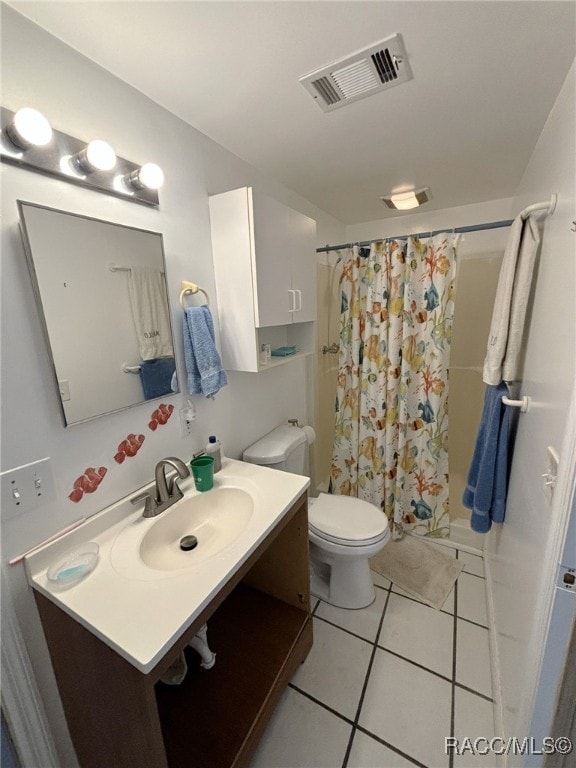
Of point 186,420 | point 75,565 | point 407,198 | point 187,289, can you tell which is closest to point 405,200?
point 407,198

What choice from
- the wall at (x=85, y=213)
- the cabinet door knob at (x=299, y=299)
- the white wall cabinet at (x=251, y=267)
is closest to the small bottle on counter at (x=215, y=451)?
the wall at (x=85, y=213)

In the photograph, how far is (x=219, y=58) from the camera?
0.90m

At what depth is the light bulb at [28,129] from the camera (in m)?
0.71

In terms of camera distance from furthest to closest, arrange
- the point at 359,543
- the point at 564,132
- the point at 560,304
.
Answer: the point at 359,543
the point at 564,132
the point at 560,304

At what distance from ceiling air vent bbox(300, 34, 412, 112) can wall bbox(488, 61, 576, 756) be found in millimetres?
517

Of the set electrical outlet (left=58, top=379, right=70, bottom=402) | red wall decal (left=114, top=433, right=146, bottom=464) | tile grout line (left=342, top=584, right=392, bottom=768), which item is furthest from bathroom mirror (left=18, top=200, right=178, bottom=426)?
tile grout line (left=342, top=584, right=392, bottom=768)

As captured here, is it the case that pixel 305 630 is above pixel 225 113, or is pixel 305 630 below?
below

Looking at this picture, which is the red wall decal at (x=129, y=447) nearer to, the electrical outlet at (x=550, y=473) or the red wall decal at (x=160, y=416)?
the red wall decal at (x=160, y=416)

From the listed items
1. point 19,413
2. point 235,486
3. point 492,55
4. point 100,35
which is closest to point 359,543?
point 235,486

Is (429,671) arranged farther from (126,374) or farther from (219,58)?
(219,58)

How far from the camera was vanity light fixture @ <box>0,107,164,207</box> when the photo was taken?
718 millimetres

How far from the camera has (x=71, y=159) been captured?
0.84 metres

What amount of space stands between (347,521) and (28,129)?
1.82m

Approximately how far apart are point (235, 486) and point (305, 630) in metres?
0.71
